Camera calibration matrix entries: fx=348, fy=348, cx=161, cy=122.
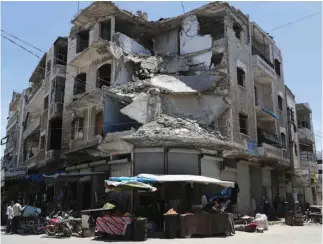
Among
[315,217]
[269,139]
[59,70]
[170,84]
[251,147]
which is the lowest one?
[315,217]

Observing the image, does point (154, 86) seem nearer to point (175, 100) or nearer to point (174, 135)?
point (175, 100)

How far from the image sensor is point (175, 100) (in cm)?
2075

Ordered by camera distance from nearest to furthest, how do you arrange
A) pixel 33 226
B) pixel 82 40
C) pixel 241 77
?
1. pixel 33 226
2. pixel 241 77
3. pixel 82 40

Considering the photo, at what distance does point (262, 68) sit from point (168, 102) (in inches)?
332

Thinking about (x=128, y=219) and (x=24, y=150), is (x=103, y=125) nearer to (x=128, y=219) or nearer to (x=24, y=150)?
(x=128, y=219)

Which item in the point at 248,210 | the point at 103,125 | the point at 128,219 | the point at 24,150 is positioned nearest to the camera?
the point at 128,219

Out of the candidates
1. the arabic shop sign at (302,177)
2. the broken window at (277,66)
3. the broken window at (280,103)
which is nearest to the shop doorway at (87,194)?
the broken window at (280,103)

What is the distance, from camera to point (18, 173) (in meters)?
26.1

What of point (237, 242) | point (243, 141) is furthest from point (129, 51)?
point (237, 242)

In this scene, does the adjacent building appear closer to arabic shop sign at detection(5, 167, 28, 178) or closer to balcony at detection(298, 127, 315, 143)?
arabic shop sign at detection(5, 167, 28, 178)

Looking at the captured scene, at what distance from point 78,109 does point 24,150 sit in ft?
46.4

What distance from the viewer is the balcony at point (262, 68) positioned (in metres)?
24.3

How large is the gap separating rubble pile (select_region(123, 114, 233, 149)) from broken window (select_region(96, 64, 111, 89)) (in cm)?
610

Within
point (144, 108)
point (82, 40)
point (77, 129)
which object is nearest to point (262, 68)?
point (144, 108)
